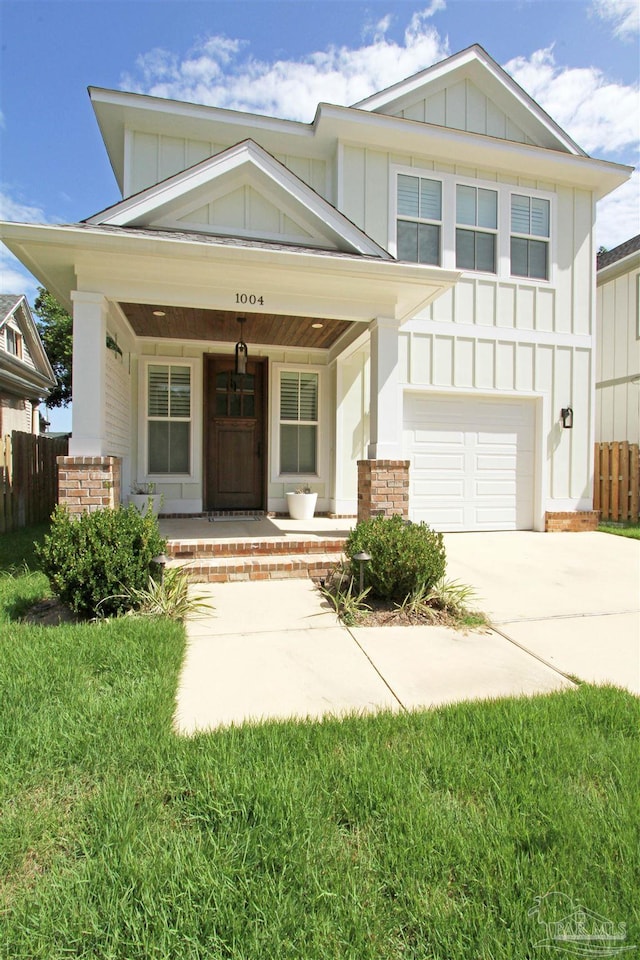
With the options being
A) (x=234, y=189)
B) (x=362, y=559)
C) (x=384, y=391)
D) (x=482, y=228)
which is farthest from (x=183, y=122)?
(x=362, y=559)

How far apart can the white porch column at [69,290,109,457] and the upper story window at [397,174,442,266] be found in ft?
17.3

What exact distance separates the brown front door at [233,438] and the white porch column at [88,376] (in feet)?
11.3

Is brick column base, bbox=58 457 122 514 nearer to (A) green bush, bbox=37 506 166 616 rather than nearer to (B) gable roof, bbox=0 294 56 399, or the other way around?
(A) green bush, bbox=37 506 166 616

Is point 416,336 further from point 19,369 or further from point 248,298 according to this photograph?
point 19,369

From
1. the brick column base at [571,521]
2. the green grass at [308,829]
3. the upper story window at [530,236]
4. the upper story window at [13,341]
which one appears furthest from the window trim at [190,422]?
the upper story window at [13,341]

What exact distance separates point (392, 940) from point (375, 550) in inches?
124

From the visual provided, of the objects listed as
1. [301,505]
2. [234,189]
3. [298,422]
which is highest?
[234,189]

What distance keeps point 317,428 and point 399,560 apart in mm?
4762

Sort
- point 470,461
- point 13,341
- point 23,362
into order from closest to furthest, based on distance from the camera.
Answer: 1. point 470,461
2. point 23,362
3. point 13,341

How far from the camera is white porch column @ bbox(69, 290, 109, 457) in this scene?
16.2 ft

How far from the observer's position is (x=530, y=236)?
28.8ft

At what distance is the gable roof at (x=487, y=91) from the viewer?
8.23 meters

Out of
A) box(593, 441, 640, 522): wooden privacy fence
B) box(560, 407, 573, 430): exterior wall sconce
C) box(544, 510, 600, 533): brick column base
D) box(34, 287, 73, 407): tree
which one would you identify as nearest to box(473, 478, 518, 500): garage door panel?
box(544, 510, 600, 533): brick column base

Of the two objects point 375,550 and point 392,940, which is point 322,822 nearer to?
point 392,940
